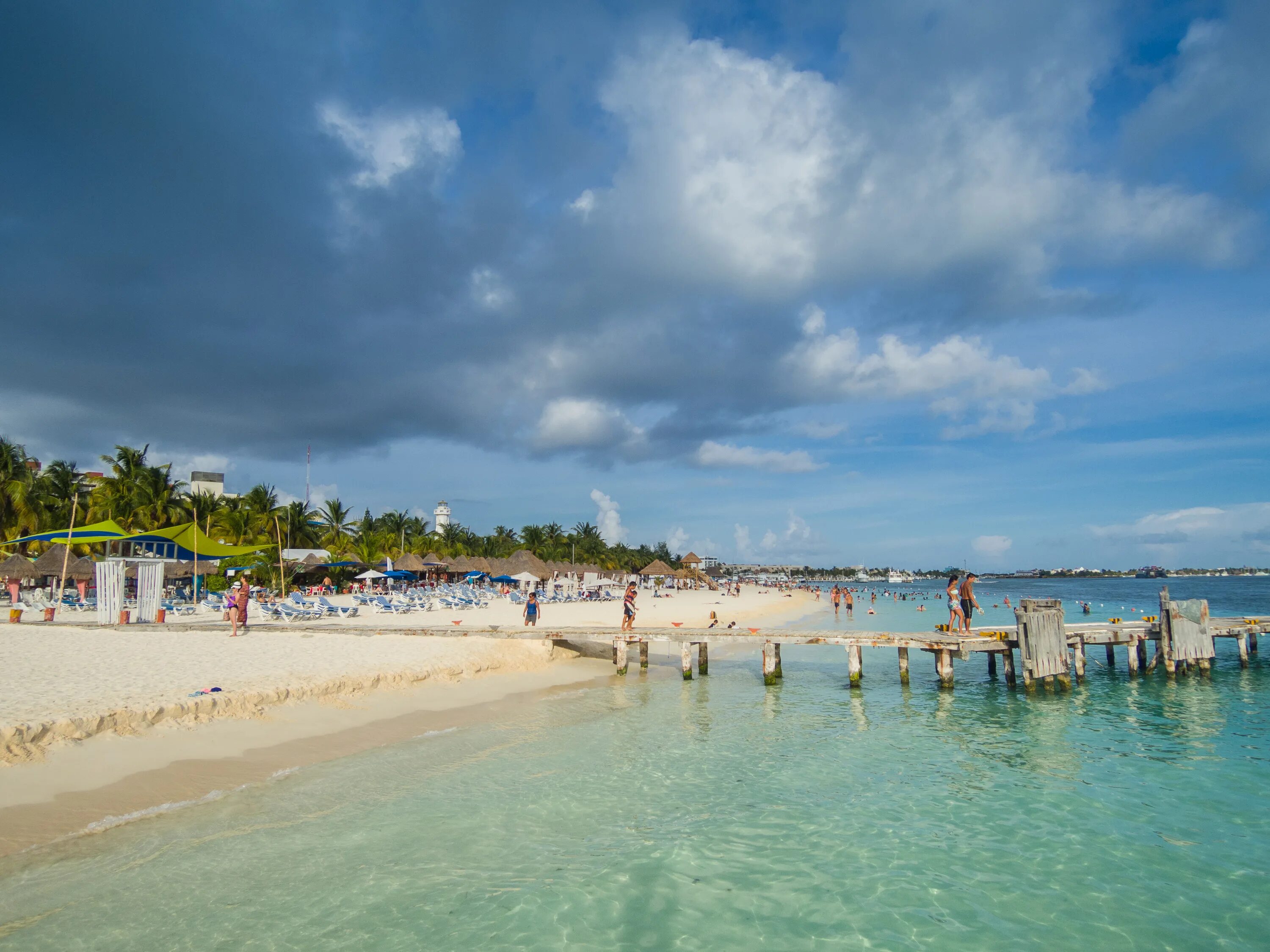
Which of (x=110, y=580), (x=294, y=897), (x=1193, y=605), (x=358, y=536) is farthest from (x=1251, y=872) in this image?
(x=358, y=536)

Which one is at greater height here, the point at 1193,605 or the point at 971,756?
the point at 1193,605

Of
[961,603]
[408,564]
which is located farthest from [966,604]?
[408,564]

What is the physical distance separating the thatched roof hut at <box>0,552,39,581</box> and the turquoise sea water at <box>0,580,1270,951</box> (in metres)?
33.5

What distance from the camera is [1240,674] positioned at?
2158 cm

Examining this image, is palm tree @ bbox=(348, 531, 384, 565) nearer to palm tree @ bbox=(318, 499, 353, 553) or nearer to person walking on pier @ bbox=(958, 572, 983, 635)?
palm tree @ bbox=(318, 499, 353, 553)

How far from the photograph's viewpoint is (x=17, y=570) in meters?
34.3

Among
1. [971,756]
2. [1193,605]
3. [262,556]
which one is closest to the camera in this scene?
[971,756]

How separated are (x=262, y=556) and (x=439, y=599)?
46.8 feet

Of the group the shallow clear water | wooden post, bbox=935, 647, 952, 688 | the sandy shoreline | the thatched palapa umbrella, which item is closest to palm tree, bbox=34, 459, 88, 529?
the thatched palapa umbrella

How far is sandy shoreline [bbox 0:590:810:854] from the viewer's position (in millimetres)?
8781

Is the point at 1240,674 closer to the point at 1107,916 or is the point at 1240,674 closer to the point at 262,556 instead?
the point at 1107,916

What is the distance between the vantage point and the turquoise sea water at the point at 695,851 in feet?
20.9

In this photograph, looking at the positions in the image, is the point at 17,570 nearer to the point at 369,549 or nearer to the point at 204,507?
the point at 204,507

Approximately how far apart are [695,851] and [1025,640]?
13625mm
